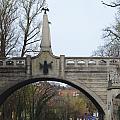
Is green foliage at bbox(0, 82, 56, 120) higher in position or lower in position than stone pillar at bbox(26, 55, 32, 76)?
lower

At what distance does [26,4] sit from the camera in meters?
39.1

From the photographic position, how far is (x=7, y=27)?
121 feet

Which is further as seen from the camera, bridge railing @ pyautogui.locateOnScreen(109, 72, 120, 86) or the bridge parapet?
bridge railing @ pyautogui.locateOnScreen(109, 72, 120, 86)

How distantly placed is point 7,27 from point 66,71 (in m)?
6.90

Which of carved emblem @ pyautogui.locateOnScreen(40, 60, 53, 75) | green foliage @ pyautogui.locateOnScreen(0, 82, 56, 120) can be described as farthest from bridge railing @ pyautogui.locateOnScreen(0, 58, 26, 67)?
green foliage @ pyautogui.locateOnScreen(0, 82, 56, 120)

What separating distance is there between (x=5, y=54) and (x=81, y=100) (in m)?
54.7

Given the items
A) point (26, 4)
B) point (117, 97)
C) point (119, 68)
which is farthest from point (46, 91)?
point (117, 97)

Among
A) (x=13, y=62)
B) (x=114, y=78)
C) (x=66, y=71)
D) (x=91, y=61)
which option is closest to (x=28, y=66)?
(x=13, y=62)

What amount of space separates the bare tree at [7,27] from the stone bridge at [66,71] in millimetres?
2254

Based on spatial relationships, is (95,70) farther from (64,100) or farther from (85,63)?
(64,100)

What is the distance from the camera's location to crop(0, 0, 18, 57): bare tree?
35906 mm

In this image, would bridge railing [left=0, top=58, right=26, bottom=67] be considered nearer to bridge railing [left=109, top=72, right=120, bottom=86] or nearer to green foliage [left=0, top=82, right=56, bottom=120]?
green foliage [left=0, top=82, right=56, bottom=120]

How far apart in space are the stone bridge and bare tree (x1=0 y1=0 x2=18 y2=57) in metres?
2.25

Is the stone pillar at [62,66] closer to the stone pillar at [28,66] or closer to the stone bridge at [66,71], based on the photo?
the stone bridge at [66,71]
